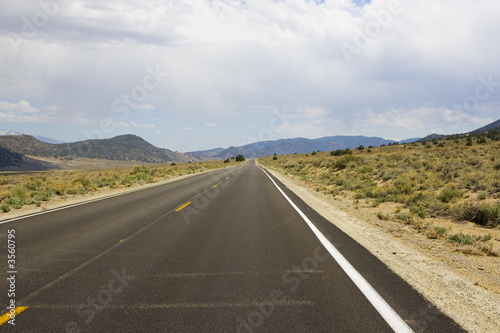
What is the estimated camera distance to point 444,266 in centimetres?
568

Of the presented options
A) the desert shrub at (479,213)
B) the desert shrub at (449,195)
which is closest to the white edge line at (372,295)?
the desert shrub at (479,213)

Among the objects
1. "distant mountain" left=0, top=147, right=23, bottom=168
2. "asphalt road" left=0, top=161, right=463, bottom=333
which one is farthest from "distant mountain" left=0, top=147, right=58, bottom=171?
"asphalt road" left=0, top=161, right=463, bottom=333

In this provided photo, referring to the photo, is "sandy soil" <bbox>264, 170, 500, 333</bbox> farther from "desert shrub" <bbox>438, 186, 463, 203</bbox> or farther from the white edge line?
"desert shrub" <bbox>438, 186, 463, 203</bbox>

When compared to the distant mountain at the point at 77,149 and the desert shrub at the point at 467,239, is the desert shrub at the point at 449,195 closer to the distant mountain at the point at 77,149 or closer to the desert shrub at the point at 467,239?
the desert shrub at the point at 467,239

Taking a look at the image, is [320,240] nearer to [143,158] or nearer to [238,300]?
[238,300]

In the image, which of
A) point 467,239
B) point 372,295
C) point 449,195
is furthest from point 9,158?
point 372,295

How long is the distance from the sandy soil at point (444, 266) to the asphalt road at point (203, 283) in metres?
0.29

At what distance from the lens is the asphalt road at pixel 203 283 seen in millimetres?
3531

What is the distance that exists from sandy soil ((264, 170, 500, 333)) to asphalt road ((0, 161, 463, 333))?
0.29 metres

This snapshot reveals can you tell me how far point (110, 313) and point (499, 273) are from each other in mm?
6295

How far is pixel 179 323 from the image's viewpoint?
11.5 feet

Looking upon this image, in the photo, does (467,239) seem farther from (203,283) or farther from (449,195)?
(203,283)

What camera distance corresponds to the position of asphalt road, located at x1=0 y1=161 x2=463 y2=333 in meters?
3.53

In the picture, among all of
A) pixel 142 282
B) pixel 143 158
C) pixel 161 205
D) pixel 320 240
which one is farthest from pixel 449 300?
pixel 143 158
